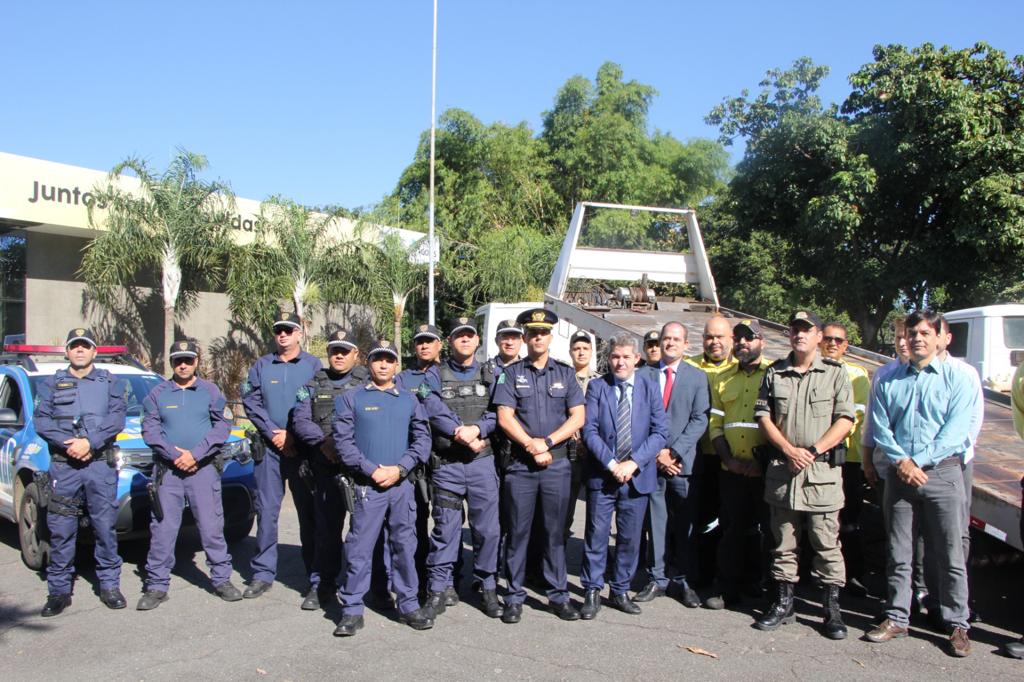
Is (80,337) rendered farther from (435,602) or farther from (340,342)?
(435,602)

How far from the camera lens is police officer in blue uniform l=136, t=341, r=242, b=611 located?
5.30 meters

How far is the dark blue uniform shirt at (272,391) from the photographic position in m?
5.52

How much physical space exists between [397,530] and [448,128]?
27.0 m

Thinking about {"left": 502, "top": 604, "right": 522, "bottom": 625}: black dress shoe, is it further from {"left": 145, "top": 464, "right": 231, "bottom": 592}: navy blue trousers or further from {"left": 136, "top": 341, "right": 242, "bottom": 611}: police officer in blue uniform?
{"left": 145, "top": 464, "right": 231, "bottom": 592}: navy blue trousers

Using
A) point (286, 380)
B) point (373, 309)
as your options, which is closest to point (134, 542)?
point (286, 380)

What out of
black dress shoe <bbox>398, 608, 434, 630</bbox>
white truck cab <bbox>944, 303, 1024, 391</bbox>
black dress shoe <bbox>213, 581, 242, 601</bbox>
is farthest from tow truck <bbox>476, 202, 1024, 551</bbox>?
black dress shoe <bbox>213, 581, 242, 601</bbox>

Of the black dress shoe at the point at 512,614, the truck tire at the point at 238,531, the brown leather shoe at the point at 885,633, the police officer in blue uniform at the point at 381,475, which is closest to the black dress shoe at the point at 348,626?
the police officer in blue uniform at the point at 381,475

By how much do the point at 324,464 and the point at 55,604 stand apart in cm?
189

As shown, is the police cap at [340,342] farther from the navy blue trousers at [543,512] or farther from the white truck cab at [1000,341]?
the white truck cab at [1000,341]

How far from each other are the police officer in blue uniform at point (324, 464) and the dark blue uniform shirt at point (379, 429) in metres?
0.32

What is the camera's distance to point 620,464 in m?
5.11

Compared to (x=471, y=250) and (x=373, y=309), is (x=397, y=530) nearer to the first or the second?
(x=373, y=309)

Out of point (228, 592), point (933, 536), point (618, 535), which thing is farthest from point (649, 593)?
point (228, 592)

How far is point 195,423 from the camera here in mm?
5512
